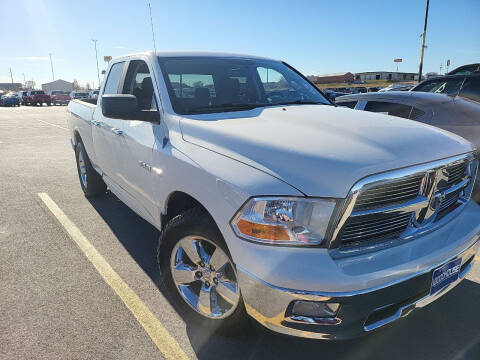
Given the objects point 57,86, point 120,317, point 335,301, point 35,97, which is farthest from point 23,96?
point 57,86

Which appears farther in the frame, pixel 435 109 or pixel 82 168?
pixel 82 168

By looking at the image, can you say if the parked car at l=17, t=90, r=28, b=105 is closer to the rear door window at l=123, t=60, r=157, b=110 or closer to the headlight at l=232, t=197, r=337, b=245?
the rear door window at l=123, t=60, r=157, b=110

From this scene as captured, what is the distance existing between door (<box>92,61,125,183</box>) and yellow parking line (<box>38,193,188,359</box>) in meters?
0.75

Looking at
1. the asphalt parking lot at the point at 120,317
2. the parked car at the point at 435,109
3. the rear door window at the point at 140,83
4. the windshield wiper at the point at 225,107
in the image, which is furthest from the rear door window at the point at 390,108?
the rear door window at the point at 140,83

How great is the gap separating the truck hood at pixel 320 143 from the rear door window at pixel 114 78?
172 centimetres

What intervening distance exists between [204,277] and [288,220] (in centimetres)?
88

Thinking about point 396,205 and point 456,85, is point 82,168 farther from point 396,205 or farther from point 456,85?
point 456,85

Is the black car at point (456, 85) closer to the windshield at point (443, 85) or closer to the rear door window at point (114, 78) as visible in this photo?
the windshield at point (443, 85)

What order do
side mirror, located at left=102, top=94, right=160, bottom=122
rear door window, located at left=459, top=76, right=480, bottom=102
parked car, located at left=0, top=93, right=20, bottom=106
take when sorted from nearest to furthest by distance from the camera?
side mirror, located at left=102, top=94, right=160, bottom=122 → rear door window, located at left=459, top=76, right=480, bottom=102 → parked car, located at left=0, top=93, right=20, bottom=106

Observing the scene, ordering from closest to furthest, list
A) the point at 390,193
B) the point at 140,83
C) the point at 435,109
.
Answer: the point at 390,193
the point at 140,83
the point at 435,109

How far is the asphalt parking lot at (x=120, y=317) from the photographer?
2311 mm

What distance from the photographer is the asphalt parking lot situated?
2311 millimetres

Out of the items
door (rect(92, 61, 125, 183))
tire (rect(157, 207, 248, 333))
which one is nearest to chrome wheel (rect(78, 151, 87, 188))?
door (rect(92, 61, 125, 183))

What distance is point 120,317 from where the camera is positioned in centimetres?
264
